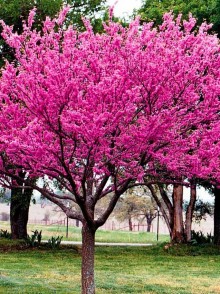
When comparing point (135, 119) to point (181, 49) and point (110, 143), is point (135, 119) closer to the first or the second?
point (110, 143)

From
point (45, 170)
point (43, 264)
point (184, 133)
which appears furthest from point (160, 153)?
point (43, 264)

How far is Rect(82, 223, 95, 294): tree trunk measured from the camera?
27.4 feet

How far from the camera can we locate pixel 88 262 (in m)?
8.42

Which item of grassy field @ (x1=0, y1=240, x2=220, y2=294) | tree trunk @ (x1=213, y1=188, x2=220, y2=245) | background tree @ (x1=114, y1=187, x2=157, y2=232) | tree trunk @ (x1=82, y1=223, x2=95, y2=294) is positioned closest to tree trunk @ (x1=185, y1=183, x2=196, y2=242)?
tree trunk @ (x1=213, y1=188, x2=220, y2=245)

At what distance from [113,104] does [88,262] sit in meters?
2.87

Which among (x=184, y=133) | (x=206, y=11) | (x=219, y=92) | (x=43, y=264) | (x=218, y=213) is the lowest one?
(x=43, y=264)

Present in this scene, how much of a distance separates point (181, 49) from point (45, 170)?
271cm

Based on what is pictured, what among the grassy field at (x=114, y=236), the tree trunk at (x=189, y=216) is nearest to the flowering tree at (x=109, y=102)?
the tree trunk at (x=189, y=216)

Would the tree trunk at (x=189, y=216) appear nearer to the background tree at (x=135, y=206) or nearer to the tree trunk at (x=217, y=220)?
the tree trunk at (x=217, y=220)

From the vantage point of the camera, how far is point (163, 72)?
711 centimetres

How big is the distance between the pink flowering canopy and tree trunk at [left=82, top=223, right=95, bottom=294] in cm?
79

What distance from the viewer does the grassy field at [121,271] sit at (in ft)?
35.5

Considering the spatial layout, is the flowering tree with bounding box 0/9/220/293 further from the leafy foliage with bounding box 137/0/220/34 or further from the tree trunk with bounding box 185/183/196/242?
the tree trunk with bounding box 185/183/196/242

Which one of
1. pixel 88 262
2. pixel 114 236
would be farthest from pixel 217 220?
pixel 114 236
